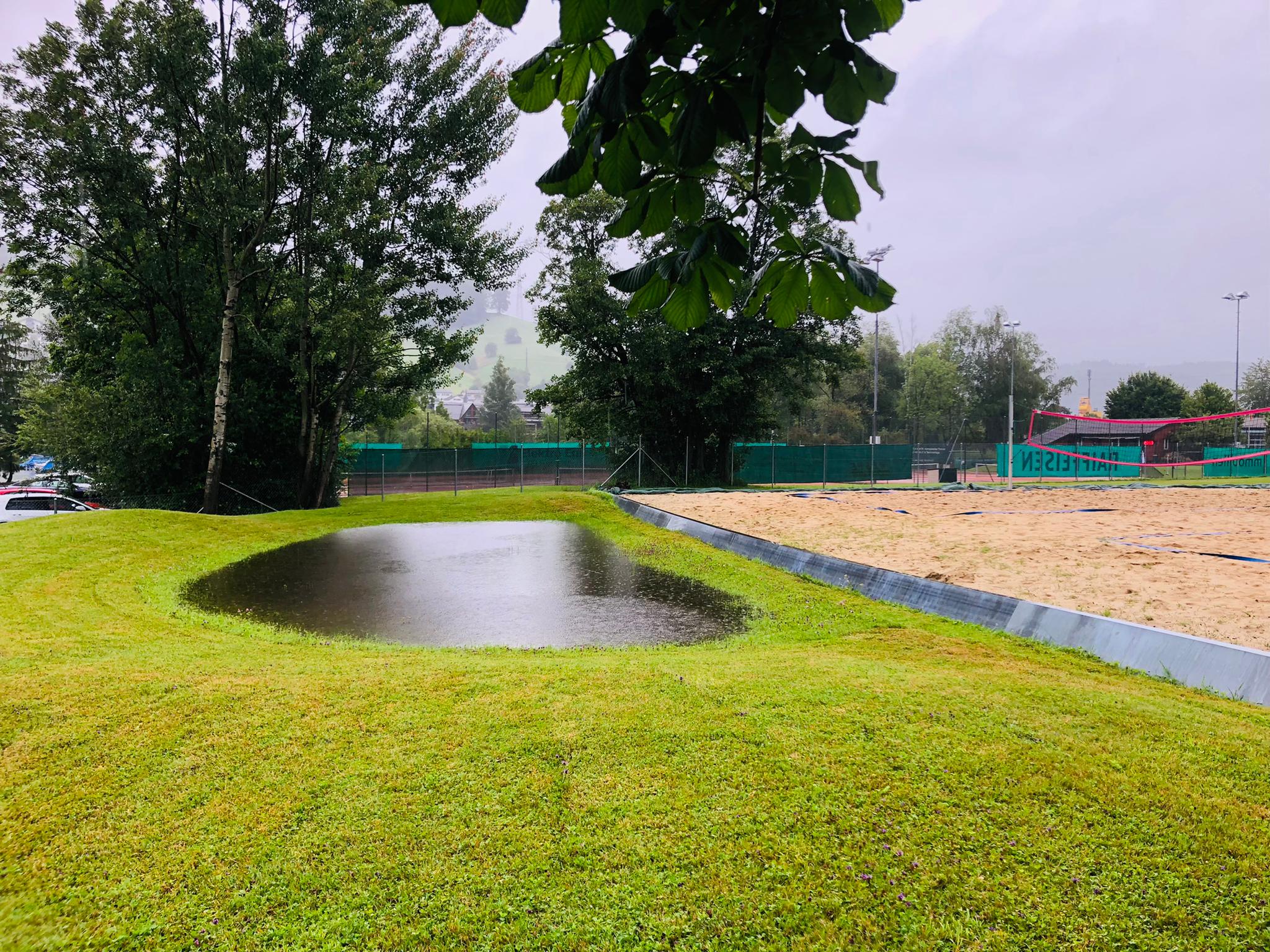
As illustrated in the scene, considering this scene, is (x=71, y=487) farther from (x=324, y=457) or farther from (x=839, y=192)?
(x=839, y=192)

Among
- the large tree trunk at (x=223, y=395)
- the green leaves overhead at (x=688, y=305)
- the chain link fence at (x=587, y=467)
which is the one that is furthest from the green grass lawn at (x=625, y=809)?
the chain link fence at (x=587, y=467)

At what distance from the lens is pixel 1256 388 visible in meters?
62.9

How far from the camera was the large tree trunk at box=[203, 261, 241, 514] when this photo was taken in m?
16.9

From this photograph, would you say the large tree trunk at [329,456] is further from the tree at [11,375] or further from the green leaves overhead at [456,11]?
the tree at [11,375]

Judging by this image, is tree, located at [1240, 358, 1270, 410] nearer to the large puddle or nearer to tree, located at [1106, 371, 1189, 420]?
tree, located at [1106, 371, 1189, 420]

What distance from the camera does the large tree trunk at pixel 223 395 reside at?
16.9 m

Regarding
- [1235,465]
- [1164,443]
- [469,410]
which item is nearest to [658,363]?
[1235,465]

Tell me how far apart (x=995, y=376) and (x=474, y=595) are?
7053 centimetres

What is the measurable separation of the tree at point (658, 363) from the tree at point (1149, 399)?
42.0 m

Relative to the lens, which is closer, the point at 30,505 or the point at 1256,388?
the point at 30,505

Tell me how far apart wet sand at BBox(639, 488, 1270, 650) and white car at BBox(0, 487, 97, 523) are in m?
14.5

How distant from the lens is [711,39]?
143 centimetres

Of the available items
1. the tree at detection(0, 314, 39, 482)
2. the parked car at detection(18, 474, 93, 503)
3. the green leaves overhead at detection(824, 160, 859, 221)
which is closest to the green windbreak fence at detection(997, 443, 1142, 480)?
the green leaves overhead at detection(824, 160, 859, 221)

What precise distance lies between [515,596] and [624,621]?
171 centimetres
